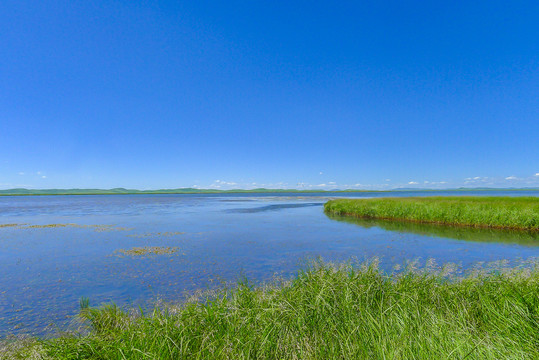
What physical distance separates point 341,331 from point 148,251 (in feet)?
49.7

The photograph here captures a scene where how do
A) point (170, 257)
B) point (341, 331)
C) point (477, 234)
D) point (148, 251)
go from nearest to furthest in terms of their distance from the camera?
point (341, 331) → point (170, 257) → point (148, 251) → point (477, 234)

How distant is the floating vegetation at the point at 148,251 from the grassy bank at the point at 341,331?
396 inches

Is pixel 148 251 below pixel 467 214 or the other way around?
below

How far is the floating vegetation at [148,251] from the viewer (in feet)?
52.5

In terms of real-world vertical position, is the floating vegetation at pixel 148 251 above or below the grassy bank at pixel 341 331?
below

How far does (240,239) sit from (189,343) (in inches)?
638

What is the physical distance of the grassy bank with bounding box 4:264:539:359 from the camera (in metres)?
3.91

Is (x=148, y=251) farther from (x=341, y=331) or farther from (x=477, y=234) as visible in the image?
(x=477, y=234)

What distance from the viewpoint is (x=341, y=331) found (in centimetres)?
459

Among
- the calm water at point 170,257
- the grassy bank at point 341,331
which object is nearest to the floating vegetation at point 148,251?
the calm water at point 170,257

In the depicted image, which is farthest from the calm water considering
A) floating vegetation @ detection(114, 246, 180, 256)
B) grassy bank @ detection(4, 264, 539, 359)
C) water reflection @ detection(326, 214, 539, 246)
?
grassy bank @ detection(4, 264, 539, 359)

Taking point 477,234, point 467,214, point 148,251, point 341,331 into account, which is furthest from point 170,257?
point 467,214

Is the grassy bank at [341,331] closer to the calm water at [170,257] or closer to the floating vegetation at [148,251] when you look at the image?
the calm water at [170,257]

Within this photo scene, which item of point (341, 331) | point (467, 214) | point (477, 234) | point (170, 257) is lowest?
point (170, 257)
